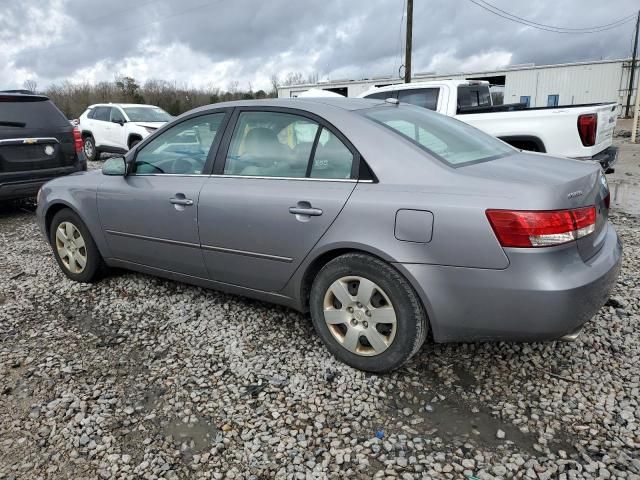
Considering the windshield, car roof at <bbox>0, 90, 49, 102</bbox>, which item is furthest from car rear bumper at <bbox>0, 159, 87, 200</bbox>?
the windshield

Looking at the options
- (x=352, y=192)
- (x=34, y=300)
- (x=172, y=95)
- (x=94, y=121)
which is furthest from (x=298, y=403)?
(x=172, y=95)

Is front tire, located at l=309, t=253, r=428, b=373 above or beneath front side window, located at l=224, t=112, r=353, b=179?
beneath

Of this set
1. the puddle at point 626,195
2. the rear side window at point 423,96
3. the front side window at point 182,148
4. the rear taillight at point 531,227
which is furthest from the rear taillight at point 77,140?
the puddle at point 626,195

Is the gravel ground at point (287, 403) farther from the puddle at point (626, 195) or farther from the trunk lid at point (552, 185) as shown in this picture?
the puddle at point (626, 195)

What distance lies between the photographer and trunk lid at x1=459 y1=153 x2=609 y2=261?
2277mm

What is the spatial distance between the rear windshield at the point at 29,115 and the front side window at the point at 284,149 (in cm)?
482

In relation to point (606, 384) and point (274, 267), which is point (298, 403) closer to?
point (274, 267)

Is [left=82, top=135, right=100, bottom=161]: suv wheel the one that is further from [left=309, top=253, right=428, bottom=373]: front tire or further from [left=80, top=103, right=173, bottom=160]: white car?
[left=309, top=253, right=428, bottom=373]: front tire

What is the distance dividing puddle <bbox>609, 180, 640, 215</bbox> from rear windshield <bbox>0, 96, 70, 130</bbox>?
8070 mm

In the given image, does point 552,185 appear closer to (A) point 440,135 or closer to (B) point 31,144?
(A) point 440,135

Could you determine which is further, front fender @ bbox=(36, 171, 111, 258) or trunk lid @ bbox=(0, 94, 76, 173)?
trunk lid @ bbox=(0, 94, 76, 173)

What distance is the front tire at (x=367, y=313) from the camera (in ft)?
8.43

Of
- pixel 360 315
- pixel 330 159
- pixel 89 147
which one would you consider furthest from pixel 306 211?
pixel 89 147

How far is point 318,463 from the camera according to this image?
2.20 m
